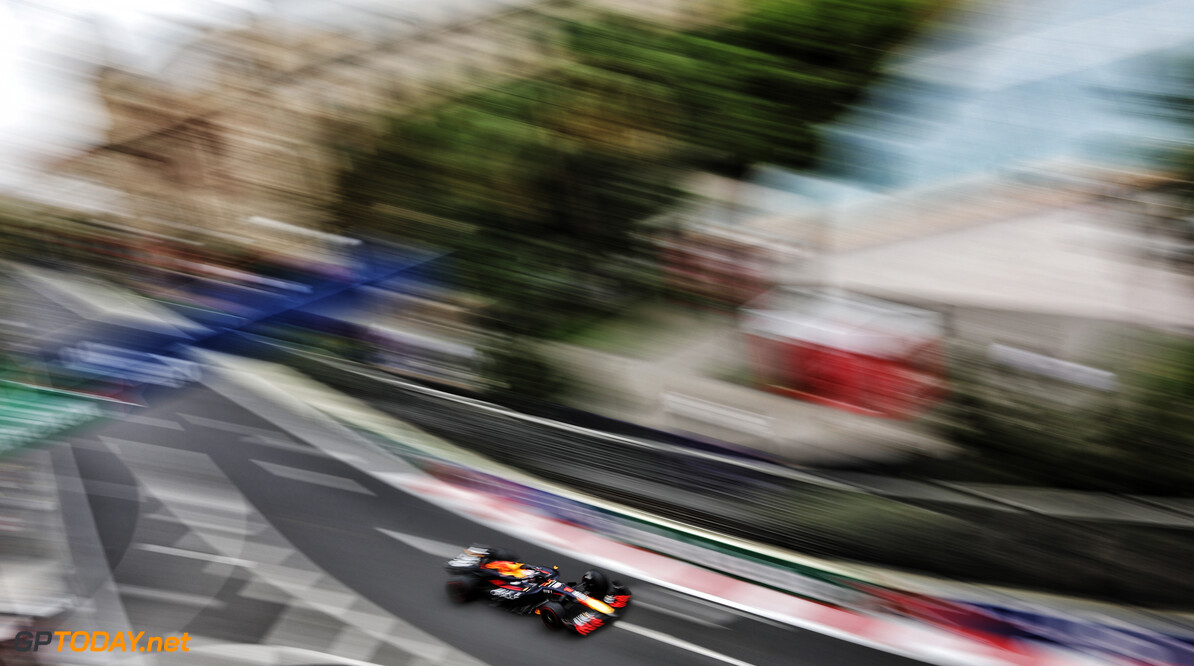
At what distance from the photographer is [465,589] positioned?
6.14m

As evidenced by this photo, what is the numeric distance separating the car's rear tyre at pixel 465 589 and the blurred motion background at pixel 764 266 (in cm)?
166

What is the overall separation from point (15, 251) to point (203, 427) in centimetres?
1345

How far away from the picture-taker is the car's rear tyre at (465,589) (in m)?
6.14

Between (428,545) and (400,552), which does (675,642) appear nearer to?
(428,545)

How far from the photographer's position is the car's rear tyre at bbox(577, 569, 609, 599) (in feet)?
19.6

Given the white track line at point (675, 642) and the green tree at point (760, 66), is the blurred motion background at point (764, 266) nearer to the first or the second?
the green tree at point (760, 66)

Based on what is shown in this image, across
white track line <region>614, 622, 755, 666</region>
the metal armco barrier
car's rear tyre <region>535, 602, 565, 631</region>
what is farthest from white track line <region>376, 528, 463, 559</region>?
white track line <region>614, 622, 755, 666</region>

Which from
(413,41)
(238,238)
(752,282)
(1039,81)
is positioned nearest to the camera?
(1039,81)

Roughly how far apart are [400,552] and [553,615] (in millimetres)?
1767

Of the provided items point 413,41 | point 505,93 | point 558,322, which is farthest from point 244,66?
point 558,322

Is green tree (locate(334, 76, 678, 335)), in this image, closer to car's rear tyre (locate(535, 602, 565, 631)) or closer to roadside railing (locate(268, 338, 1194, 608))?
roadside railing (locate(268, 338, 1194, 608))

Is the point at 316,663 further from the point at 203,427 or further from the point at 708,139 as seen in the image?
the point at 708,139

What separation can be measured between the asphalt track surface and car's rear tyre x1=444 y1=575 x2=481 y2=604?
9 centimetres

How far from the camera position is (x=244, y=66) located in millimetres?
13117
